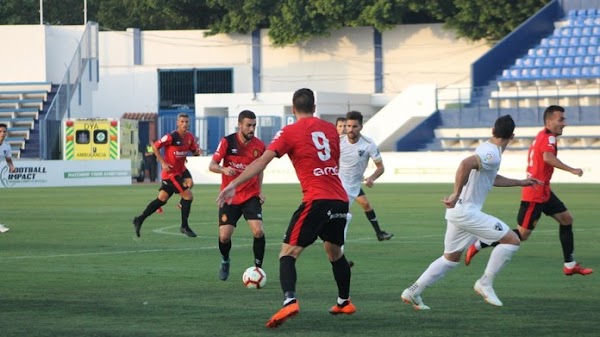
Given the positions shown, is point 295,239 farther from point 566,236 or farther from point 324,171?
point 566,236

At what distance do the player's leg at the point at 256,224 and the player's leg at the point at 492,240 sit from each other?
3109 millimetres

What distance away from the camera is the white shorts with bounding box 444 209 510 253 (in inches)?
460

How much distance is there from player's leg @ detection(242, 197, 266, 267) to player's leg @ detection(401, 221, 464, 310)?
2.84 meters

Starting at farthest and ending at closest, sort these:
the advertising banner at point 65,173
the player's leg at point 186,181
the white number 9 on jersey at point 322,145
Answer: the advertising banner at point 65,173, the player's leg at point 186,181, the white number 9 on jersey at point 322,145

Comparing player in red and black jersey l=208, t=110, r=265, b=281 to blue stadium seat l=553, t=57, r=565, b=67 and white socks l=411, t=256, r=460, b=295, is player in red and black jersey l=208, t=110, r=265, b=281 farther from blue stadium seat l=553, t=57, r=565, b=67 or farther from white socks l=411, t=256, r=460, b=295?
blue stadium seat l=553, t=57, r=565, b=67

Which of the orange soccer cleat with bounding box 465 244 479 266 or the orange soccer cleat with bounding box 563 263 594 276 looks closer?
the orange soccer cleat with bounding box 465 244 479 266

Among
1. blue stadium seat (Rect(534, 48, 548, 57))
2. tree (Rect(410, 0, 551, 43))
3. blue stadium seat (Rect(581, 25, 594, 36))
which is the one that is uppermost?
tree (Rect(410, 0, 551, 43))

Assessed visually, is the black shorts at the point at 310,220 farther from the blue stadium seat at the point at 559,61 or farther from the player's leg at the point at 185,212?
the blue stadium seat at the point at 559,61

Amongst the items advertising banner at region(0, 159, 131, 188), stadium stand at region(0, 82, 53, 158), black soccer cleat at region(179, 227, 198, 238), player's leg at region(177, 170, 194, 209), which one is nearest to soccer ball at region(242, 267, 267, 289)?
black soccer cleat at region(179, 227, 198, 238)

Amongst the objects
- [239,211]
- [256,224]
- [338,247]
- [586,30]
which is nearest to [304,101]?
[338,247]

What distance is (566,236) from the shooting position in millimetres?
15062

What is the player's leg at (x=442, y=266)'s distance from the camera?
11.5 metres

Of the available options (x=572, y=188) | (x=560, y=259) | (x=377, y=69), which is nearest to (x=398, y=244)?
(x=560, y=259)

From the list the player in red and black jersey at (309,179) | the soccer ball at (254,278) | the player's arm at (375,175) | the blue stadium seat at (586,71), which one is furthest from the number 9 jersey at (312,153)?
the blue stadium seat at (586,71)
